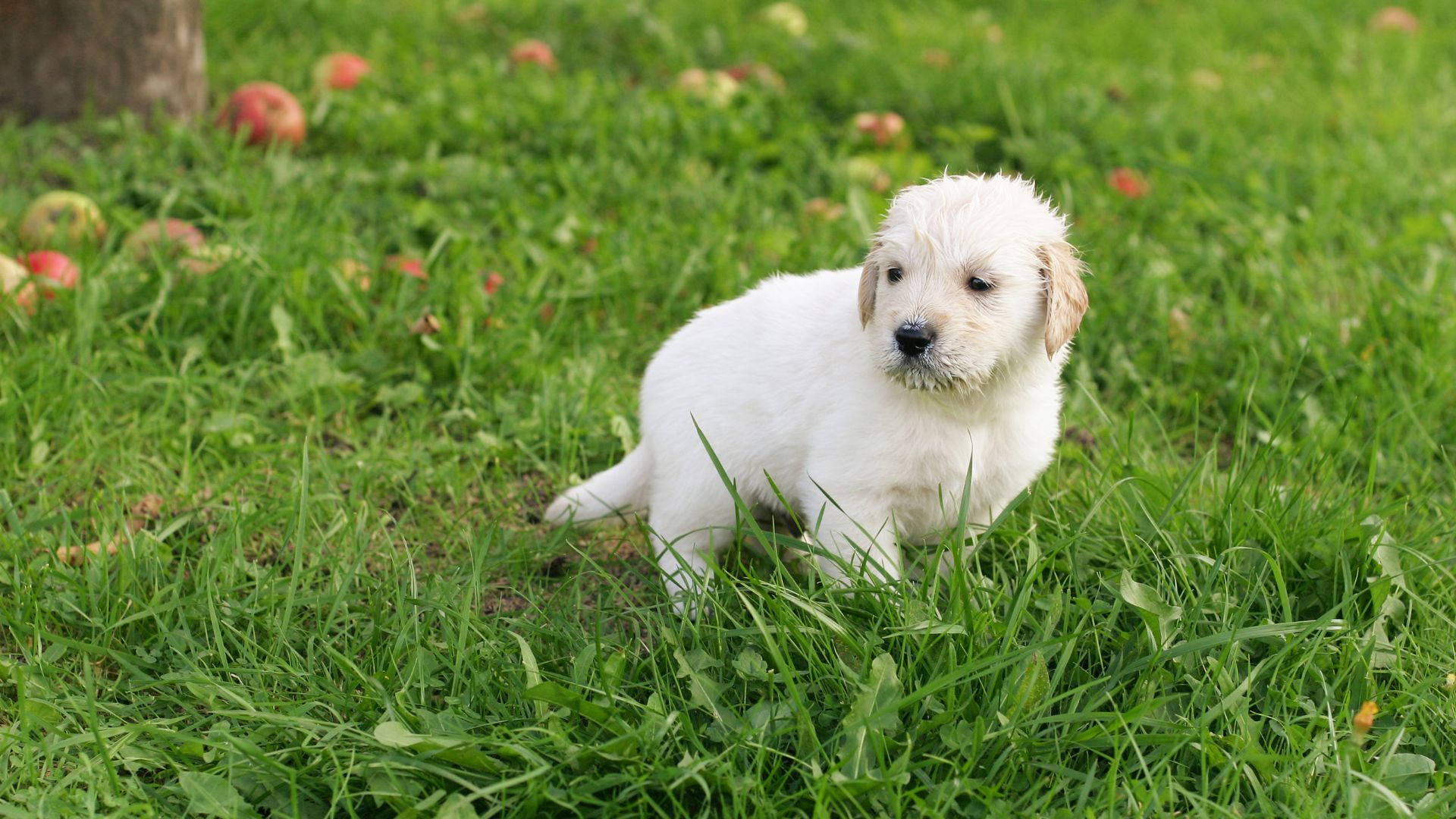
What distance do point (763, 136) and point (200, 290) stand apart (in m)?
2.70

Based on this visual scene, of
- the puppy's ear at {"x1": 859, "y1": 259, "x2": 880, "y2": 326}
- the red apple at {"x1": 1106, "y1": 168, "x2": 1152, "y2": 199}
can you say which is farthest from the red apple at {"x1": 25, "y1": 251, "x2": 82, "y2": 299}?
the red apple at {"x1": 1106, "y1": 168, "x2": 1152, "y2": 199}

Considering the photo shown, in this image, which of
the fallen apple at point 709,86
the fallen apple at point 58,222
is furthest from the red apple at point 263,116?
the fallen apple at point 709,86

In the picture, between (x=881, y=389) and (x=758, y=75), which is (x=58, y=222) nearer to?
(x=881, y=389)

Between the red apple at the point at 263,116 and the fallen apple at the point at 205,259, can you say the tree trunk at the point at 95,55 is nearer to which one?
the red apple at the point at 263,116

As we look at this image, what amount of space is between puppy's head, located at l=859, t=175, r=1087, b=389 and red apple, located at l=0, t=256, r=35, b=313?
2.77 metres

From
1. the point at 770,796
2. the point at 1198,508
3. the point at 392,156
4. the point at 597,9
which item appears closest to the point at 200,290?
the point at 392,156

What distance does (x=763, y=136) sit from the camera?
568 cm

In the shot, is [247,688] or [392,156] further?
[392,156]

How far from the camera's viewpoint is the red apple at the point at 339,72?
573 cm

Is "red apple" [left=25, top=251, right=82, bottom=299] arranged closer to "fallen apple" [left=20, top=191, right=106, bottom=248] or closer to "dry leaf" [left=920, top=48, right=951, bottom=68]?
"fallen apple" [left=20, top=191, right=106, bottom=248]

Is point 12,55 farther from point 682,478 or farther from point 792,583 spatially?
point 792,583

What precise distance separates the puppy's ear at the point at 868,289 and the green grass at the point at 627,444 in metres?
0.59

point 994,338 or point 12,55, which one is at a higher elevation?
point 994,338

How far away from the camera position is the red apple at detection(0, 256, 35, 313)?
3.80 meters
